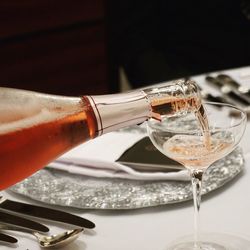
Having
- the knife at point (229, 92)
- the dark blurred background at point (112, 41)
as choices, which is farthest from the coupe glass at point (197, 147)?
the dark blurred background at point (112, 41)

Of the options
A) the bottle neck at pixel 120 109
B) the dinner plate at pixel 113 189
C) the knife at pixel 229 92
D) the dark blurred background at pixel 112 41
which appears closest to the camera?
the bottle neck at pixel 120 109

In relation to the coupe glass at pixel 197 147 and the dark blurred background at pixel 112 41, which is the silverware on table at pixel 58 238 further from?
the dark blurred background at pixel 112 41

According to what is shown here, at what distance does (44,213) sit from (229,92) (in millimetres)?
642

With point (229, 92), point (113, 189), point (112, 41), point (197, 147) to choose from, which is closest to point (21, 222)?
point (113, 189)

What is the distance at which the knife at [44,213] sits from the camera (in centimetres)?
73

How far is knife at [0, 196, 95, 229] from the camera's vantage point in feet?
2.41

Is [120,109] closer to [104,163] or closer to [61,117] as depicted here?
[61,117]

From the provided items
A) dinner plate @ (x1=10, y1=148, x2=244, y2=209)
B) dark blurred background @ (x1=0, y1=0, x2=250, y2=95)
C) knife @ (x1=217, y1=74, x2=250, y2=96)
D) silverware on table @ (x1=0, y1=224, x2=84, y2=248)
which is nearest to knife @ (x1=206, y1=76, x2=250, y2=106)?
knife @ (x1=217, y1=74, x2=250, y2=96)

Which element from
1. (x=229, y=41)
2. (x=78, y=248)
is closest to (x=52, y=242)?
(x=78, y=248)

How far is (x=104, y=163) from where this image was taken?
0.87m

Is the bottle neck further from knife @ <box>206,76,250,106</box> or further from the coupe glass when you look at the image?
knife @ <box>206,76,250,106</box>

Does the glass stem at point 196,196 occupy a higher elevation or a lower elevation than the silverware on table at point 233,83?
lower

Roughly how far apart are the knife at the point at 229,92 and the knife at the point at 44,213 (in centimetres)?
58

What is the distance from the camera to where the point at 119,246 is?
2.29 ft
